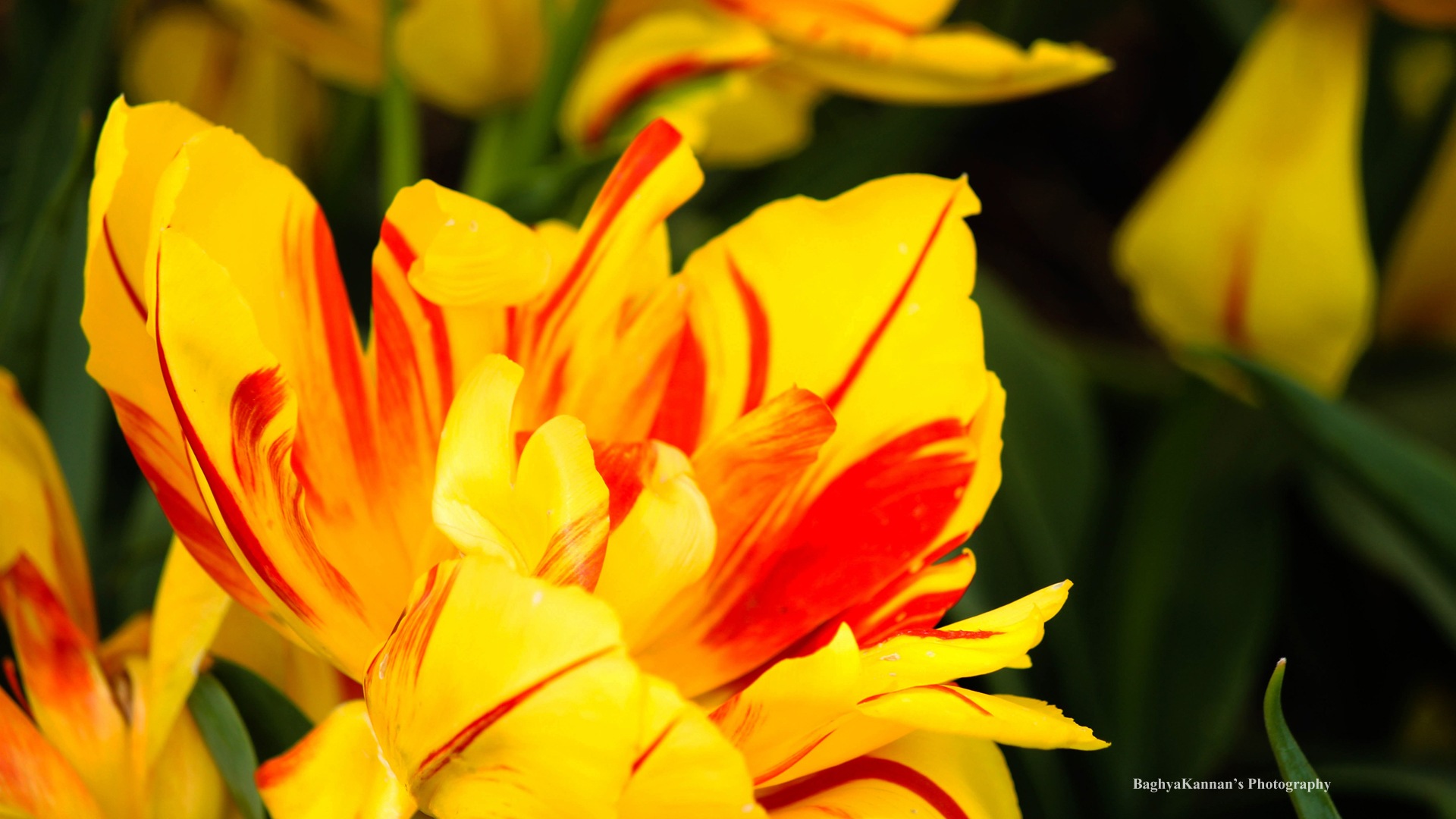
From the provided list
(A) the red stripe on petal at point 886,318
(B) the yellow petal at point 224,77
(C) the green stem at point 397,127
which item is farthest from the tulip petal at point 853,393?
(B) the yellow petal at point 224,77

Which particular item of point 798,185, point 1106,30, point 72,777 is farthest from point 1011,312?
point 72,777

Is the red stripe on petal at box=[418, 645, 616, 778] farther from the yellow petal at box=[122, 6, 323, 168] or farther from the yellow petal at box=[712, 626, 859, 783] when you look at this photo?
the yellow petal at box=[122, 6, 323, 168]

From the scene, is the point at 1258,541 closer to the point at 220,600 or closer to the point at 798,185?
the point at 798,185

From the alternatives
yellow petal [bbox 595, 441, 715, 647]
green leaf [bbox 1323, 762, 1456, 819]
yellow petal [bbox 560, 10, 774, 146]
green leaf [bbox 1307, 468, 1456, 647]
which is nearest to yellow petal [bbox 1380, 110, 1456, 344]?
green leaf [bbox 1307, 468, 1456, 647]

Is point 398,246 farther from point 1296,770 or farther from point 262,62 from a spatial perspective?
point 262,62

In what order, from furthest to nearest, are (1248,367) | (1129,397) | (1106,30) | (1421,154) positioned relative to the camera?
(1106,30) → (1129,397) → (1421,154) → (1248,367)
